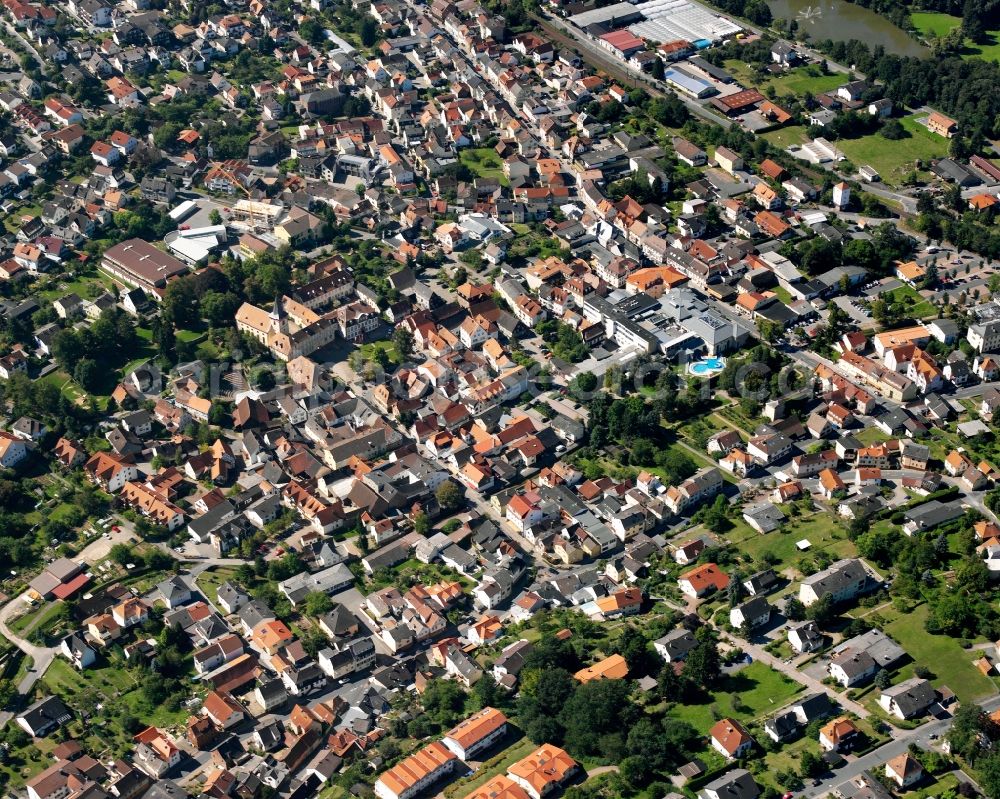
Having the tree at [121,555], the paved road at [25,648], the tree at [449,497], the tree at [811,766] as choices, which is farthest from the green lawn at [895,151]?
the paved road at [25,648]

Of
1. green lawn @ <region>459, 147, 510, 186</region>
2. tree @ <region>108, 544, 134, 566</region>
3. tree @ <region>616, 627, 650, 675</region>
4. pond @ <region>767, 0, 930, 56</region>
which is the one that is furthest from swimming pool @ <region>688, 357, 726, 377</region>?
pond @ <region>767, 0, 930, 56</region>

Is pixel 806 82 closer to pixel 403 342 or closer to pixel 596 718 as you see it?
pixel 403 342

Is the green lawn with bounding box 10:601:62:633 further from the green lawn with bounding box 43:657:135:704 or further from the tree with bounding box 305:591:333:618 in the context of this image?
the tree with bounding box 305:591:333:618

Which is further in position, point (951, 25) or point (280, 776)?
point (951, 25)

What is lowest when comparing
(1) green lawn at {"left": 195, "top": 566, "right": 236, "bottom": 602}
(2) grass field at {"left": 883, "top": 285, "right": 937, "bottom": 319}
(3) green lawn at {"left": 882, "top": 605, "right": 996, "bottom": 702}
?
(1) green lawn at {"left": 195, "top": 566, "right": 236, "bottom": 602}

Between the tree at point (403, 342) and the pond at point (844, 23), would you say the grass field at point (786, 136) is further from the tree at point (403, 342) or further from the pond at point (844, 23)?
the tree at point (403, 342)

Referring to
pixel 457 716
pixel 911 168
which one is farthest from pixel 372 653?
pixel 911 168

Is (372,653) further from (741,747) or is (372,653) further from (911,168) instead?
(911,168)
